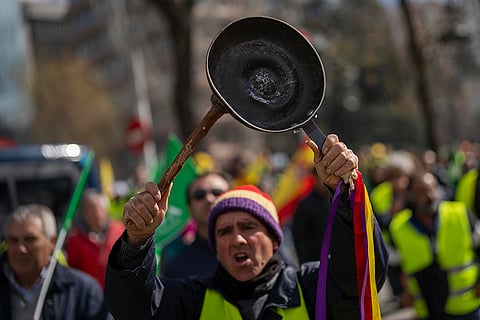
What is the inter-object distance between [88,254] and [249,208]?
328cm

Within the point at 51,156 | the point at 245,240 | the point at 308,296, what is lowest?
the point at 308,296

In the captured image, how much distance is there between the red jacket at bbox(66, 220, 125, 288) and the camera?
19.6 feet

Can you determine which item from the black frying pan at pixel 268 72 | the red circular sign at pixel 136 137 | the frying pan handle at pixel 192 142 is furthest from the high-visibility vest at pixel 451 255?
the red circular sign at pixel 136 137

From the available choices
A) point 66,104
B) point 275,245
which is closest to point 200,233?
point 275,245

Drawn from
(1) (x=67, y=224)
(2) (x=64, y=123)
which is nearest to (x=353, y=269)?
(1) (x=67, y=224)

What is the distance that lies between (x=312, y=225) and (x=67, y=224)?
7.97 feet

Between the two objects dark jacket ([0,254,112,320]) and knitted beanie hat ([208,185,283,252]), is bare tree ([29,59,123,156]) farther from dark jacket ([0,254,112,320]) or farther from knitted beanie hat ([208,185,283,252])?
knitted beanie hat ([208,185,283,252])

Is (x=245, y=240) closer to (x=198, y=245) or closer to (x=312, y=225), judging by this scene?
(x=198, y=245)

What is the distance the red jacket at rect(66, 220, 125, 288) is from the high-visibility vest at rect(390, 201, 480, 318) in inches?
89.3

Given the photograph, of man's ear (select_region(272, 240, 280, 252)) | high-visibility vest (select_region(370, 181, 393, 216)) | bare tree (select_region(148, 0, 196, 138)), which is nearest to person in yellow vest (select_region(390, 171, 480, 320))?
high-visibility vest (select_region(370, 181, 393, 216))

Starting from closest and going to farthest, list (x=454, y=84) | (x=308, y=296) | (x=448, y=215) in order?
(x=308, y=296) < (x=448, y=215) < (x=454, y=84)

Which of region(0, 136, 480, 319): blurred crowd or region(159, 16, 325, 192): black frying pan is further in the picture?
region(0, 136, 480, 319): blurred crowd

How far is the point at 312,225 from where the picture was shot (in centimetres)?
629

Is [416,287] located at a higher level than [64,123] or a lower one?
lower
